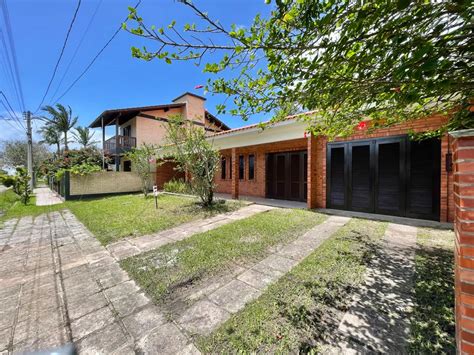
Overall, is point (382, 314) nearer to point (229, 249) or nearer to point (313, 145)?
point (229, 249)

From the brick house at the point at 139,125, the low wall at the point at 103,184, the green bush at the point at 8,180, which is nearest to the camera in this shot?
the green bush at the point at 8,180

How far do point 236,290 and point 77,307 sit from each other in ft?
6.09

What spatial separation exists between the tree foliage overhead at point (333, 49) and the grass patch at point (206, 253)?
2.57 meters

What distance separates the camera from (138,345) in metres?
1.75

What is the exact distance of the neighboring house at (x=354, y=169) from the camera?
518 cm

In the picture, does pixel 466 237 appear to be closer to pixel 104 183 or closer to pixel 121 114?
pixel 104 183

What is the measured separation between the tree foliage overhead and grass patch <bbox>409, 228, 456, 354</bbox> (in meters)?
1.99

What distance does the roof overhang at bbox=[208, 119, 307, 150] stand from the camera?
7.09m

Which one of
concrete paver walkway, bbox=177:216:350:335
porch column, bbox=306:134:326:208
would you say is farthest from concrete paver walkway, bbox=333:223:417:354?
porch column, bbox=306:134:326:208

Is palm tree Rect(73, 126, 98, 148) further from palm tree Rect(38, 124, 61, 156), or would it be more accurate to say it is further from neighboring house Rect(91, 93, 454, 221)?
neighboring house Rect(91, 93, 454, 221)

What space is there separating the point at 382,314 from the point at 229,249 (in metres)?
2.36

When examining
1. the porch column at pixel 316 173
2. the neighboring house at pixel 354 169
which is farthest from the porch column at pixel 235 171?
the porch column at pixel 316 173

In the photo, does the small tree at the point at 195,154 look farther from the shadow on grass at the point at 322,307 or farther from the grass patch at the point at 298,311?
the shadow on grass at the point at 322,307

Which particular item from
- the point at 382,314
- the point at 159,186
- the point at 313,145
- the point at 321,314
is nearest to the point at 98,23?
the point at 313,145
